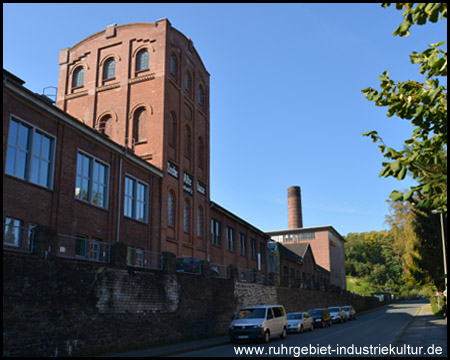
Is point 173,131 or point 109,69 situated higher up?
point 109,69

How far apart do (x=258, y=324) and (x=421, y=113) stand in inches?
565

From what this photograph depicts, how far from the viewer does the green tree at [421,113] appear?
684 centimetres

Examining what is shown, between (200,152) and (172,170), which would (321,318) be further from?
(200,152)

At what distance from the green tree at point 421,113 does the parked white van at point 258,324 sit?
1254 cm

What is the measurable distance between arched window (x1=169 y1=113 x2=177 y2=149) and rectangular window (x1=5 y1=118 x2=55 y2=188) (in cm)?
1151

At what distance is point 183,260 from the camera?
24172mm

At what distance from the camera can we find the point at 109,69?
31922 millimetres

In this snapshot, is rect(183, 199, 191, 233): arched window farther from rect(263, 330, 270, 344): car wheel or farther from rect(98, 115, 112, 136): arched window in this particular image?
rect(263, 330, 270, 344): car wheel

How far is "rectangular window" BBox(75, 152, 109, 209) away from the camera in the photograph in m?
20.7

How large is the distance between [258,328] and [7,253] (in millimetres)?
11159

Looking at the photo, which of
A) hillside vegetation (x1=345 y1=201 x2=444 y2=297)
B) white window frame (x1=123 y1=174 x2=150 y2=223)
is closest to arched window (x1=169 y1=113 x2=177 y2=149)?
white window frame (x1=123 y1=174 x2=150 y2=223)

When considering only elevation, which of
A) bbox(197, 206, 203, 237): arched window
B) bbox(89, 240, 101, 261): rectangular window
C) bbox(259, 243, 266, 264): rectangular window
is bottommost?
bbox(89, 240, 101, 261): rectangular window

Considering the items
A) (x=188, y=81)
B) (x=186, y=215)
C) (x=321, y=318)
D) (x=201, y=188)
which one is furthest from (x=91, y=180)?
(x=321, y=318)

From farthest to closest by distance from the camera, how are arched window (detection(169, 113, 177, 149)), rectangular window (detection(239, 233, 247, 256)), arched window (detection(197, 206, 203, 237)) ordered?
1. rectangular window (detection(239, 233, 247, 256))
2. arched window (detection(197, 206, 203, 237))
3. arched window (detection(169, 113, 177, 149))
